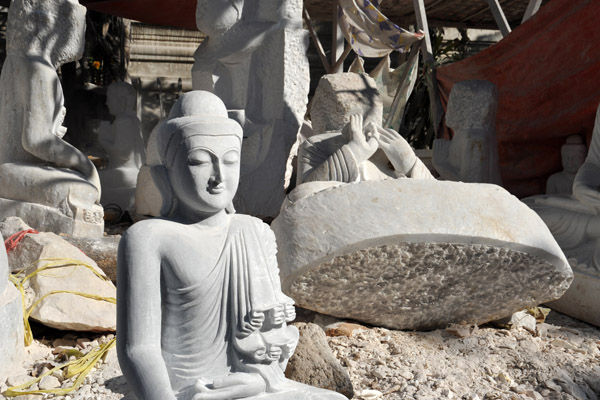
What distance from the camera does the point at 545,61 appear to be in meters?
5.81

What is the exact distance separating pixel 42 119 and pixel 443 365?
10.5 ft

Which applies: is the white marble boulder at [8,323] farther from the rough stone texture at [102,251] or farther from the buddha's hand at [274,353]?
the buddha's hand at [274,353]

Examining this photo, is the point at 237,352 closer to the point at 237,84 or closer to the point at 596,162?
the point at 596,162

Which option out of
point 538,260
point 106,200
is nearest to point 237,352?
point 538,260

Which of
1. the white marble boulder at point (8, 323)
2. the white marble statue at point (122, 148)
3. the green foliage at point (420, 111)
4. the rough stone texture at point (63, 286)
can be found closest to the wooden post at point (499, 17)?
the green foliage at point (420, 111)

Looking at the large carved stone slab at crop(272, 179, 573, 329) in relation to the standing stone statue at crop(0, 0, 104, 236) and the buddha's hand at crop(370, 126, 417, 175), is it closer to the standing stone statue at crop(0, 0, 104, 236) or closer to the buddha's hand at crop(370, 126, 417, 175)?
the buddha's hand at crop(370, 126, 417, 175)

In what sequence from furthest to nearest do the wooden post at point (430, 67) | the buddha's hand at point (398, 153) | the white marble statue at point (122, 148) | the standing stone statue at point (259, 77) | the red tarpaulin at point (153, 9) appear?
1. the red tarpaulin at point (153, 9)
2. the wooden post at point (430, 67)
3. the white marble statue at point (122, 148)
4. the standing stone statue at point (259, 77)
5. the buddha's hand at point (398, 153)

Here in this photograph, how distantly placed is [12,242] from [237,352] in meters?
2.24

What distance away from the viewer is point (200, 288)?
179 cm

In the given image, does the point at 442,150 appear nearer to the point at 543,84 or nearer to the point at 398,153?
the point at 398,153

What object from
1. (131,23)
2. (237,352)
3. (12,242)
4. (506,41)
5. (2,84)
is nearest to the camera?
(237,352)

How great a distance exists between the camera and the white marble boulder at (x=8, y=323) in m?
2.71

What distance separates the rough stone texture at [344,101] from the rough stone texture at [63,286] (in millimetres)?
1830

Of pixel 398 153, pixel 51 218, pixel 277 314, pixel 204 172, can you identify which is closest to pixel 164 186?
pixel 204 172
